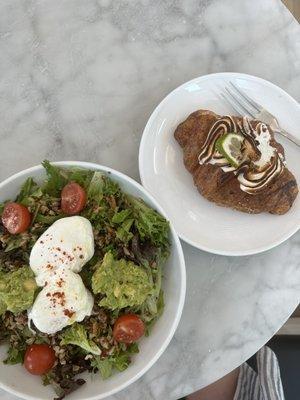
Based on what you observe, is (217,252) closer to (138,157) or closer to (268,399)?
(138,157)

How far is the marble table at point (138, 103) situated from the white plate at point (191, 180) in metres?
0.09

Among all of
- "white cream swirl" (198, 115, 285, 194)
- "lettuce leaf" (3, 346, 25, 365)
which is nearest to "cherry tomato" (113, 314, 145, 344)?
"lettuce leaf" (3, 346, 25, 365)

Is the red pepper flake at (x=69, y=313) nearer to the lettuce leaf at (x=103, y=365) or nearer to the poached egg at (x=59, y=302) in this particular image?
the poached egg at (x=59, y=302)

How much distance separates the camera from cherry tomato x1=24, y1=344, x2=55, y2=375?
1.60 metres

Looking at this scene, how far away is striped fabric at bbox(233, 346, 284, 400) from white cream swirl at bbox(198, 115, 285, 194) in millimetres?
853

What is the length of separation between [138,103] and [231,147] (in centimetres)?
40

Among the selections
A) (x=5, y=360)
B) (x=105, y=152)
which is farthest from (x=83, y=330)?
(x=105, y=152)

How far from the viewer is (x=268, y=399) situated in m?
2.18

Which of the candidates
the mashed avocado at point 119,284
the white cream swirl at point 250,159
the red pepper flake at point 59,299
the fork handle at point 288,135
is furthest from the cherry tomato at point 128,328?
the fork handle at point 288,135

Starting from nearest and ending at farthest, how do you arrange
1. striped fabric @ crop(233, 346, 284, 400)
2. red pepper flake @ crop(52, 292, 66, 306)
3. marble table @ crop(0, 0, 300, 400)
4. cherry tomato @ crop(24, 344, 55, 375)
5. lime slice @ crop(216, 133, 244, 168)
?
red pepper flake @ crop(52, 292, 66, 306) < cherry tomato @ crop(24, 344, 55, 375) < lime slice @ crop(216, 133, 244, 168) < marble table @ crop(0, 0, 300, 400) < striped fabric @ crop(233, 346, 284, 400)

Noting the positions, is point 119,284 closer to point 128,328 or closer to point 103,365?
point 128,328

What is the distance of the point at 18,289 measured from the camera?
1.50 m

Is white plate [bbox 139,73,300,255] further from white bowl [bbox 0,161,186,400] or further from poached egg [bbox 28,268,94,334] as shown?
poached egg [bbox 28,268,94,334]

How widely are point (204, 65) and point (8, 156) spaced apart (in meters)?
0.78
